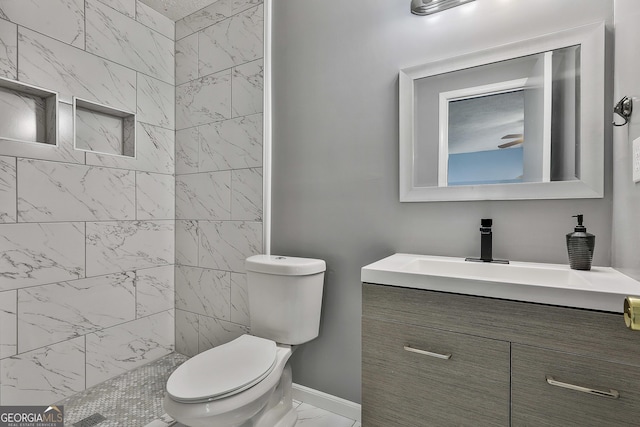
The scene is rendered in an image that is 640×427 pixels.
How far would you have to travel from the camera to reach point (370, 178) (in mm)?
1607

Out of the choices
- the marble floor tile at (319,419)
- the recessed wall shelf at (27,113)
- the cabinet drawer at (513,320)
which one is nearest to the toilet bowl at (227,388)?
the marble floor tile at (319,419)

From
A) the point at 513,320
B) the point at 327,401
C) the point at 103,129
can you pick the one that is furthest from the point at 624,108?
the point at 103,129

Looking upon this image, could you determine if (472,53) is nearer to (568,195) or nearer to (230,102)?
(568,195)

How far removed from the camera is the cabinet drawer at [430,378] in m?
0.92

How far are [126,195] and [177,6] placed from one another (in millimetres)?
1352

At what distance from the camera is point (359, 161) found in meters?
1.64

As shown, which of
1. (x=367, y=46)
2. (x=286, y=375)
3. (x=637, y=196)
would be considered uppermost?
(x=367, y=46)

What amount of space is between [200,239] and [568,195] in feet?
6.85

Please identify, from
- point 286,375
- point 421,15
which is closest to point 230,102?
point 421,15

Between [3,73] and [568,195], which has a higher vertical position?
[3,73]

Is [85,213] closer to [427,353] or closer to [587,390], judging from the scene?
[427,353]

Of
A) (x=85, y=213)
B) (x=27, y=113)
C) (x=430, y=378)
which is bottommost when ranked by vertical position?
(x=430, y=378)

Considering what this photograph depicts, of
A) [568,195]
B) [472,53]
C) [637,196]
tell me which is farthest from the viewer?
[472,53]

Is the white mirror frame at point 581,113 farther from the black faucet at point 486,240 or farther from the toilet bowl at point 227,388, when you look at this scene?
the toilet bowl at point 227,388
